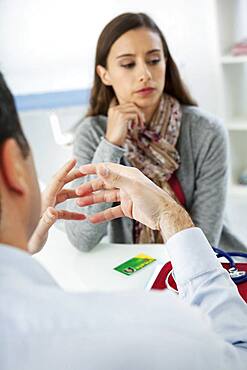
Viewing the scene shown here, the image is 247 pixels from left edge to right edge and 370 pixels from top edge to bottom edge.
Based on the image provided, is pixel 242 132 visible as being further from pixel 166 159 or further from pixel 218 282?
pixel 218 282

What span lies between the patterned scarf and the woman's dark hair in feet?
0.16

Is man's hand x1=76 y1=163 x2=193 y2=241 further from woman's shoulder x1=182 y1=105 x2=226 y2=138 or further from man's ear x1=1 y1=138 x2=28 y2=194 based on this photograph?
woman's shoulder x1=182 y1=105 x2=226 y2=138

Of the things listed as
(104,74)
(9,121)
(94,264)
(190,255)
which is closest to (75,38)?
(104,74)

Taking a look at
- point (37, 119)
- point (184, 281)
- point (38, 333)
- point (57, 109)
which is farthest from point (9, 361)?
point (57, 109)

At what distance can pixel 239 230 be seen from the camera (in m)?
2.18

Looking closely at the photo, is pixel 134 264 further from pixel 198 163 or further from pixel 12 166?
pixel 12 166

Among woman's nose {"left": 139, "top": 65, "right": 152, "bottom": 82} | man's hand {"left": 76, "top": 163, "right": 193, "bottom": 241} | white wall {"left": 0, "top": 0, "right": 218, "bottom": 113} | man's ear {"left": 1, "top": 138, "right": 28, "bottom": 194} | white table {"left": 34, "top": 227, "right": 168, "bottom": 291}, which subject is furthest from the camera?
white wall {"left": 0, "top": 0, "right": 218, "bottom": 113}

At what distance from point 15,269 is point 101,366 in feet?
0.31

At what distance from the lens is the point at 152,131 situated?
4.51ft

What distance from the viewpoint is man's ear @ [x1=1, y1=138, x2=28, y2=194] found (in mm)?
370

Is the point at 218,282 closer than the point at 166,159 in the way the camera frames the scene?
Yes

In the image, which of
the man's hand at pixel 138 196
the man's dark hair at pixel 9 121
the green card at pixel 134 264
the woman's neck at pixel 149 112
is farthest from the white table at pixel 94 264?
the man's dark hair at pixel 9 121

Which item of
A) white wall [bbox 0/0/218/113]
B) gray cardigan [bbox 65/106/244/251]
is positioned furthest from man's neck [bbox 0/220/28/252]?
white wall [bbox 0/0/218/113]

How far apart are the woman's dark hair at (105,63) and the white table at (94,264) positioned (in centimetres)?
43
